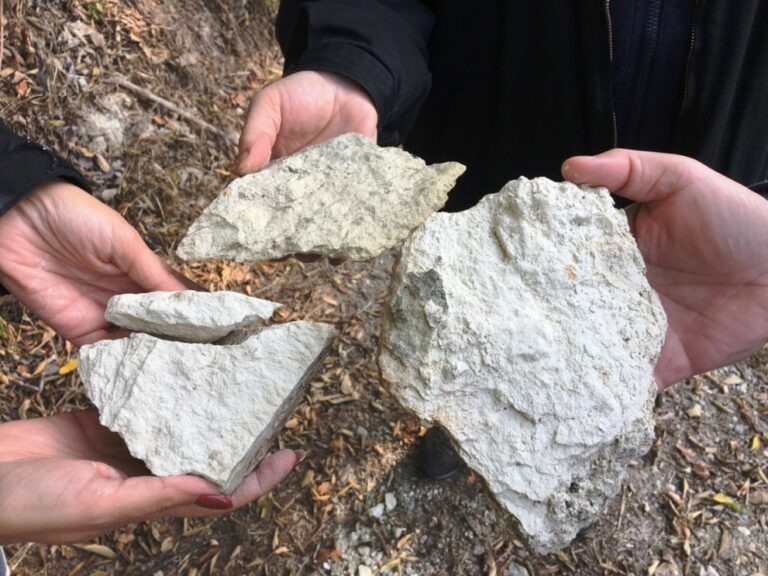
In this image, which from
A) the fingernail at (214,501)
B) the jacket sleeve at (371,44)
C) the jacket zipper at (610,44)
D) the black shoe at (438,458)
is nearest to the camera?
the fingernail at (214,501)

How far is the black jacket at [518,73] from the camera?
5.20 feet

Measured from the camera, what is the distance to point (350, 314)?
9.24ft

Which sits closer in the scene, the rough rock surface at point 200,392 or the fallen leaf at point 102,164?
the rough rock surface at point 200,392

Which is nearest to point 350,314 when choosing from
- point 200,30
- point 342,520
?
point 342,520

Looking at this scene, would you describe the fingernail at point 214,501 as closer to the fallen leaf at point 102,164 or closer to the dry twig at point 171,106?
the fallen leaf at point 102,164

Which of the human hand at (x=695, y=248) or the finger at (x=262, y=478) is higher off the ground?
the human hand at (x=695, y=248)

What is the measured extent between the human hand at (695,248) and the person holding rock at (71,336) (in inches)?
41.1

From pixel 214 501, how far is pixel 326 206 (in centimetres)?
76

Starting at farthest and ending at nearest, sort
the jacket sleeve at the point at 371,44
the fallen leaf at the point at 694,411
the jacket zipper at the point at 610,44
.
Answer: the fallen leaf at the point at 694,411 → the jacket sleeve at the point at 371,44 → the jacket zipper at the point at 610,44

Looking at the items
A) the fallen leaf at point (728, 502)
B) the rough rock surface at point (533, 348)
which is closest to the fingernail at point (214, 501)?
the rough rock surface at point (533, 348)

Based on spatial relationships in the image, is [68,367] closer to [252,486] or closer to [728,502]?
[252,486]

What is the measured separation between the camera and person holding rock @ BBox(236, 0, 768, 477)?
5.06ft

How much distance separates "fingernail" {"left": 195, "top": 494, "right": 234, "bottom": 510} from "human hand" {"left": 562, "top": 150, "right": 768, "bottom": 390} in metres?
1.09

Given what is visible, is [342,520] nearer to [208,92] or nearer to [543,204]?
[543,204]
